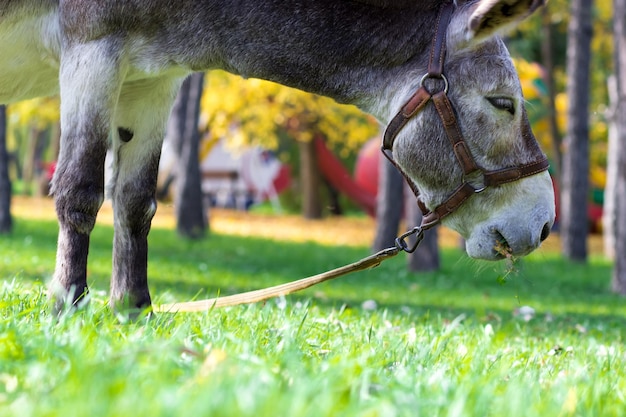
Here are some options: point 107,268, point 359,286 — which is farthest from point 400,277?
point 107,268

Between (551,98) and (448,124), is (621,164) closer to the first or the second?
(448,124)

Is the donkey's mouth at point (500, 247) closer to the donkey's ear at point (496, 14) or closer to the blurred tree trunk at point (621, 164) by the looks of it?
the donkey's ear at point (496, 14)

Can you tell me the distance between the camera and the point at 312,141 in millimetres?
26406

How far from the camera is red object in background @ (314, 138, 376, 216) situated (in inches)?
1048

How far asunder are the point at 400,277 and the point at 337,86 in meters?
7.96

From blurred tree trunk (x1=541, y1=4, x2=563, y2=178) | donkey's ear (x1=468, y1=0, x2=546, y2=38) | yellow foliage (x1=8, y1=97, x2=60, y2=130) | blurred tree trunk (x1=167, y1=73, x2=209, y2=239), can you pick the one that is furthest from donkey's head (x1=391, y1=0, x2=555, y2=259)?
yellow foliage (x1=8, y1=97, x2=60, y2=130)

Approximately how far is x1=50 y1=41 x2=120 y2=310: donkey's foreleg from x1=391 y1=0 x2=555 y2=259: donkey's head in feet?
4.70

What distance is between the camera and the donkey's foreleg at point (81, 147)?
12.7 feet

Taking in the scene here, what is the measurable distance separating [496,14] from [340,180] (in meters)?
23.2

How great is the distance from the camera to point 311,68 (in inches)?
161

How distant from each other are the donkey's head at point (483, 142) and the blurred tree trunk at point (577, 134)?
12.6 m

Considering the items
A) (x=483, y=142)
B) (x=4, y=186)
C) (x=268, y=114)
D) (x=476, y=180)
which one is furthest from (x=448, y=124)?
(x=268, y=114)

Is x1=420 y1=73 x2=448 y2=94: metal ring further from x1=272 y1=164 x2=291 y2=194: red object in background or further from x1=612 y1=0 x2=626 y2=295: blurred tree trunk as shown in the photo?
x1=272 y1=164 x2=291 y2=194: red object in background

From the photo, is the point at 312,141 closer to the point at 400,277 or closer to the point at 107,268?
the point at 400,277
